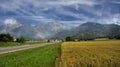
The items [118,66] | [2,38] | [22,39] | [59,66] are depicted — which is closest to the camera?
[118,66]

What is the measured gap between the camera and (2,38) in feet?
485

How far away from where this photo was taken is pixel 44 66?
2514 cm

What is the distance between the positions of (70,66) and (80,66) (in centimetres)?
93

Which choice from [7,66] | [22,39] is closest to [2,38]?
[22,39]

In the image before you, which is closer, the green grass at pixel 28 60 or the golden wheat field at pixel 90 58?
the golden wheat field at pixel 90 58

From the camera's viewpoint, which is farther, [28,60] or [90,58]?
[28,60]

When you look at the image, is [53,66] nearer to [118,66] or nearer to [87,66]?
[87,66]

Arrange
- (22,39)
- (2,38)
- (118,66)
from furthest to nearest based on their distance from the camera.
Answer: (22,39)
(2,38)
(118,66)

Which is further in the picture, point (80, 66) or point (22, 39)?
point (22, 39)

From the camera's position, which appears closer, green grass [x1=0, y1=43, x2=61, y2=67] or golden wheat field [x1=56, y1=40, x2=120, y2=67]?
golden wheat field [x1=56, y1=40, x2=120, y2=67]

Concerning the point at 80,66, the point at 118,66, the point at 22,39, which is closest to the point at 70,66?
the point at 80,66

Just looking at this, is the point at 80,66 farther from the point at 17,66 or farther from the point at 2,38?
the point at 2,38

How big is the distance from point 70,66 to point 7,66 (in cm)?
623

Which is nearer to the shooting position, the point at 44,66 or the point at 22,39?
the point at 44,66
